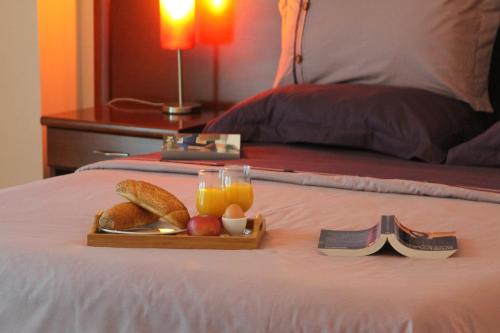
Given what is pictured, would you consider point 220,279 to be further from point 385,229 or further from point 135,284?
point 385,229

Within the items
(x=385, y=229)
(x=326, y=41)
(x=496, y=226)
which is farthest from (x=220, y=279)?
(x=326, y=41)

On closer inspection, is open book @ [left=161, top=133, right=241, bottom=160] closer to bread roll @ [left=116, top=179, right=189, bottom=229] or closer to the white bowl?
bread roll @ [left=116, top=179, right=189, bottom=229]

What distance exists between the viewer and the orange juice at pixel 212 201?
184cm

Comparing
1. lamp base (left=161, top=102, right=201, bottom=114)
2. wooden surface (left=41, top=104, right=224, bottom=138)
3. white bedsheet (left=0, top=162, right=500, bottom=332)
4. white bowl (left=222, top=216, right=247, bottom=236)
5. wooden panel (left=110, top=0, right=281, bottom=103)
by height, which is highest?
wooden panel (left=110, top=0, right=281, bottom=103)

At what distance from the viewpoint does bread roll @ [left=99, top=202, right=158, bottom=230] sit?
5.79 feet

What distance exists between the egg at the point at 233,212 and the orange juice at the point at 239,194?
0.21 feet

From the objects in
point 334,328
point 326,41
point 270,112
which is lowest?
point 334,328

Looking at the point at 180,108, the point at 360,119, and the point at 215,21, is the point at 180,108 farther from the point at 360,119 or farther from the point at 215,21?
the point at 360,119

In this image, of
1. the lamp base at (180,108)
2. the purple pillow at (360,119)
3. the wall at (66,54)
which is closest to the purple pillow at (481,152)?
the purple pillow at (360,119)

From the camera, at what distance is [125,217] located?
179 cm

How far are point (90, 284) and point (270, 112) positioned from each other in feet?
4.60

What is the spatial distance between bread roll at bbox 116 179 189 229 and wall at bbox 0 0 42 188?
5.94ft

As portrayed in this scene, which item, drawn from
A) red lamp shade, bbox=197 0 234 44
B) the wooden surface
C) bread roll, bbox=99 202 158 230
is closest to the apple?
bread roll, bbox=99 202 158 230

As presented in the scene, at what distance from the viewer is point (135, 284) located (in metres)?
1.55
